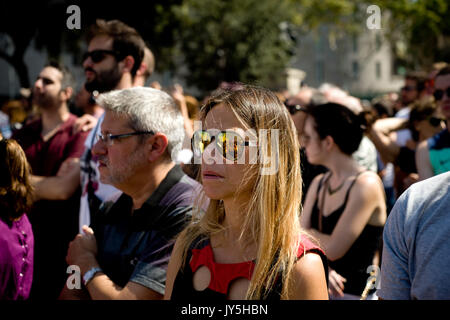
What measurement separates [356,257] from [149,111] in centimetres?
154

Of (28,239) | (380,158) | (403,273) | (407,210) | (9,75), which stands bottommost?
(9,75)

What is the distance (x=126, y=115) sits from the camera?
2867 mm

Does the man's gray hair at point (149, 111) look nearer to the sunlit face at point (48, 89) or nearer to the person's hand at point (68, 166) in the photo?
the person's hand at point (68, 166)

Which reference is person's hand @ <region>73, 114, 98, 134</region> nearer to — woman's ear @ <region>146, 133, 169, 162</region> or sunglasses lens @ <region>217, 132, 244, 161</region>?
woman's ear @ <region>146, 133, 169, 162</region>

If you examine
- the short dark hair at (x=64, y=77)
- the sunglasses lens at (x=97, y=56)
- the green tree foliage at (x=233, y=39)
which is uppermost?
the sunglasses lens at (x=97, y=56)

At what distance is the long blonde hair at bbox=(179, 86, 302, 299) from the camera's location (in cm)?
179

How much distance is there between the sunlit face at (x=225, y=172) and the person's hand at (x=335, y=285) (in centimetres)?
132

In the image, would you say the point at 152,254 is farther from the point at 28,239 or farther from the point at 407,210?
the point at 407,210

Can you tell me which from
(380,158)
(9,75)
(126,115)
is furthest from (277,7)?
(126,115)

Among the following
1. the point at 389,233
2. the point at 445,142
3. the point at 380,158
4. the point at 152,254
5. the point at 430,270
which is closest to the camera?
the point at 430,270

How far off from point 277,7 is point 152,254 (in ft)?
89.4

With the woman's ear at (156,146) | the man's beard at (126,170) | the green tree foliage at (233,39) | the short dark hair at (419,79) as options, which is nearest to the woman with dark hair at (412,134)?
the short dark hair at (419,79)

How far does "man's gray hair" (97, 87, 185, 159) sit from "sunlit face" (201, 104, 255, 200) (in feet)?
3.12

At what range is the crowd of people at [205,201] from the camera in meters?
1.77
